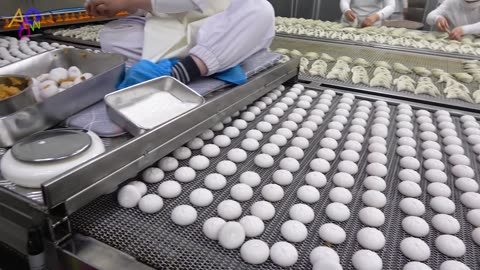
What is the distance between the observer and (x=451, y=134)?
4.28ft

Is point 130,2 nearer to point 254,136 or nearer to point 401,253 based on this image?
point 254,136

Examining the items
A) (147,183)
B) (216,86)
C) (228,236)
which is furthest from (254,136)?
(228,236)

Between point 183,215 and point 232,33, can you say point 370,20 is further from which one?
point 183,215

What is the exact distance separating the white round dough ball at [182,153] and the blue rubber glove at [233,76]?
17.7 inches

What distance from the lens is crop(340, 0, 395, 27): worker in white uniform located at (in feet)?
12.0

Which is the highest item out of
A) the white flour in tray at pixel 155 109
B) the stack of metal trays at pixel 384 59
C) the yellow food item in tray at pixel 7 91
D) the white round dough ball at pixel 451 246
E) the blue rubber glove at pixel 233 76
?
the yellow food item in tray at pixel 7 91

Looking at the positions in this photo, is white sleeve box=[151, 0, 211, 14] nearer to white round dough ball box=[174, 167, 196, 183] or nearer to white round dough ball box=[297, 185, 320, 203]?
white round dough ball box=[174, 167, 196, 183]

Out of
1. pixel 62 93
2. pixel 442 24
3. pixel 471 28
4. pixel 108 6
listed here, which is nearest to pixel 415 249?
pixel 62 93

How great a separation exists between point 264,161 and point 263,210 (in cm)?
26

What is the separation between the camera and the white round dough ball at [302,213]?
0.84m

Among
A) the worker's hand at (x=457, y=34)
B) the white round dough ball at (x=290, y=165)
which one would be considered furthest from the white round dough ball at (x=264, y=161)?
the worker's hand at (x=457, y=34)

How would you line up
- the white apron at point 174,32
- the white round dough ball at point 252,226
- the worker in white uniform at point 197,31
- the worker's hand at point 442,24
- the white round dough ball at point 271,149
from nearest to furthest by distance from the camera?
the white round dough ball at point 252,226 → the white round dough ball at point 271,149 → the worker in white uniform at point 197,31 → the white apron at point 174,32 → the worker's hand at point 442,24

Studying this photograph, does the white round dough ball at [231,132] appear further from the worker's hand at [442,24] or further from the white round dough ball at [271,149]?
the worker's hand at [442,24]

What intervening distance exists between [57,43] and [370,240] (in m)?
2.78
